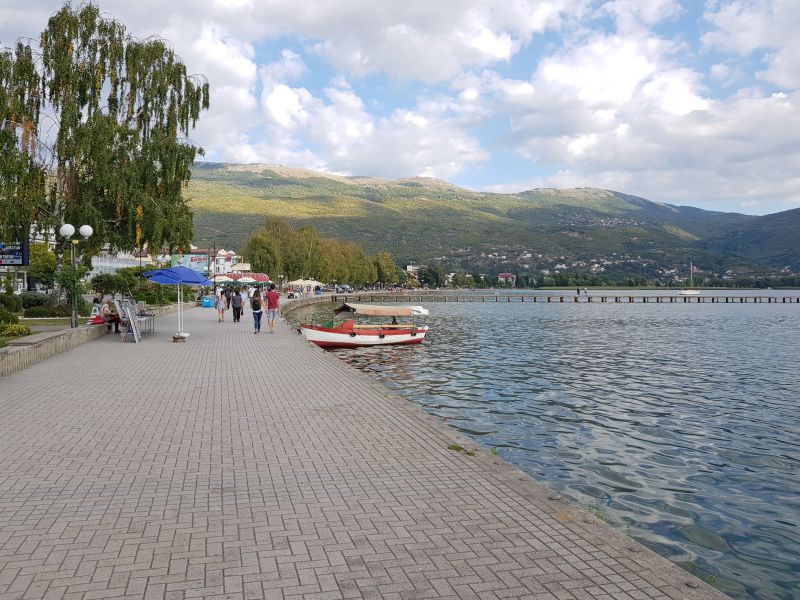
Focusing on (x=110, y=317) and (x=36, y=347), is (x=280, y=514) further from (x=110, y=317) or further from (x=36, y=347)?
(x=110, y=317)

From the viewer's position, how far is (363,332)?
1226 inches

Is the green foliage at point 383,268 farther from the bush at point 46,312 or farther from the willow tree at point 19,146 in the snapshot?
the willow tree at point 19,146

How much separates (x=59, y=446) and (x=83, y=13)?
24.2m

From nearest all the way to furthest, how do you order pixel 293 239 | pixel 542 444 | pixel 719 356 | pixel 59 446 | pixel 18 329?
pixel 59 446 < pixel 542 444 < pixel 18 329 < pixel 719 356 < pixel 293 239

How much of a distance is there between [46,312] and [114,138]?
10555mm

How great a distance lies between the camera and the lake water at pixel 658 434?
6871 millimetres

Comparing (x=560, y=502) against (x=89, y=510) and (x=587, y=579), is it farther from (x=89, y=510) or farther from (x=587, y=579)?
(x=89, y=510)

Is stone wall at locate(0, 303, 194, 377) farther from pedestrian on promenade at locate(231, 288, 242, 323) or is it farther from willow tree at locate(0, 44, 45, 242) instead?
pedestrian on promenade at locate(231, 288, 242, 323)

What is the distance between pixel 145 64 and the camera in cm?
2623

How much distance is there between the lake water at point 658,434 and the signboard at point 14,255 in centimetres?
1288

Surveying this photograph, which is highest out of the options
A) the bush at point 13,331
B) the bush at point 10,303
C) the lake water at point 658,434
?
the bush at point 10,303

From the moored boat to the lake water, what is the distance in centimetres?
267

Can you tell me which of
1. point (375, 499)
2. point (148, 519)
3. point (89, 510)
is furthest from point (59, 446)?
point (375, 499)

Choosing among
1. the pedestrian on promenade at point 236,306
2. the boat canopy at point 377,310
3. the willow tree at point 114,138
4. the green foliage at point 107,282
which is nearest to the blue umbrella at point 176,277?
the willow tree at point 114,138
